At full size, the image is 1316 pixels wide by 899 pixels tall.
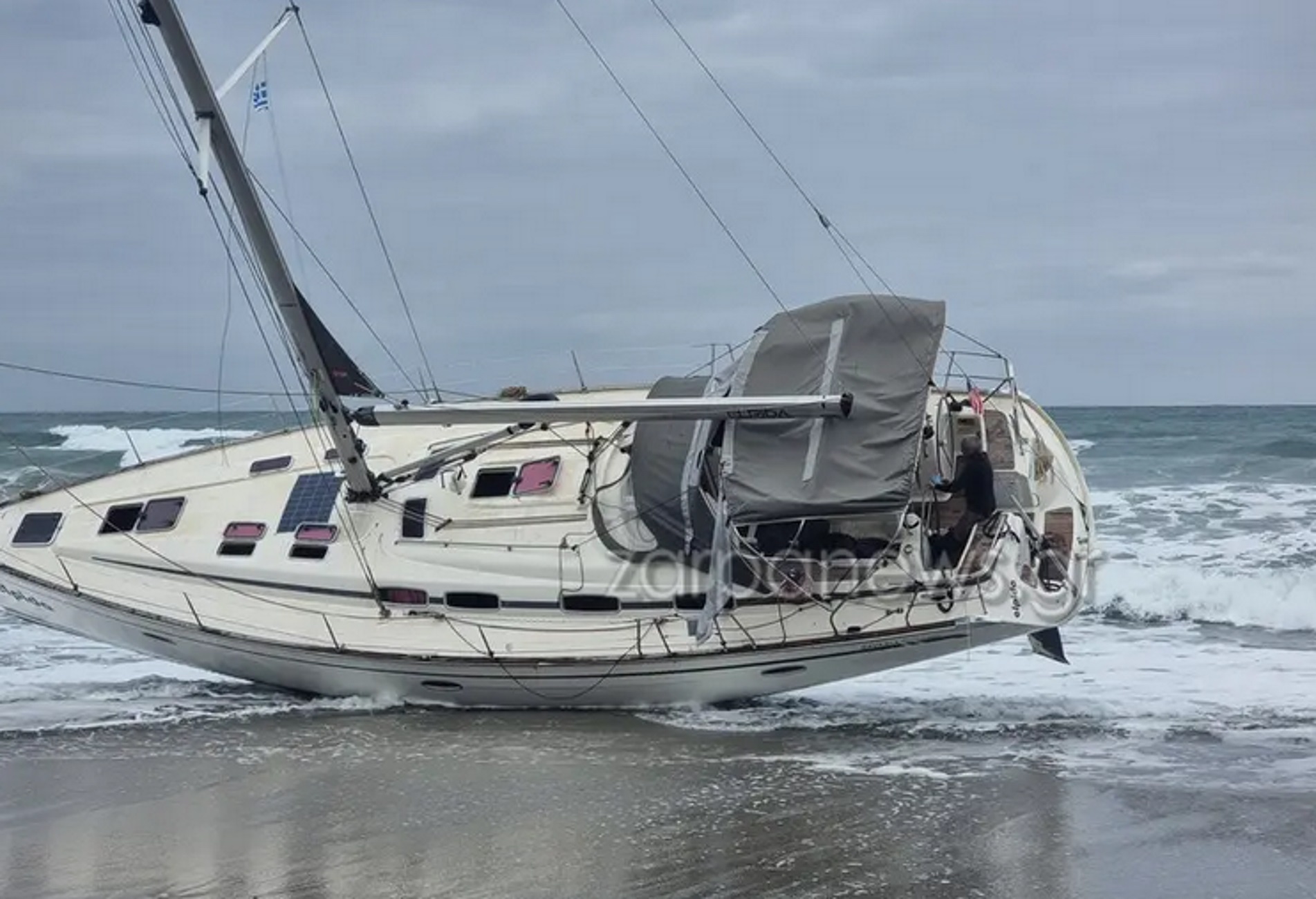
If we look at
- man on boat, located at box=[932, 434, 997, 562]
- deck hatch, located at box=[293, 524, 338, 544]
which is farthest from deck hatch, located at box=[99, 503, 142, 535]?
man on boat, located at box=[932, 434, 997, 562]

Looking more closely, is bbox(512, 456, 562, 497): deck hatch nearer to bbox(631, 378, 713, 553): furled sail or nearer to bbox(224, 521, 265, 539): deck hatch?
bbox(631, 378, 713, 553): furled sail

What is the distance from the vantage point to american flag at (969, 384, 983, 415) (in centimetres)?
1552

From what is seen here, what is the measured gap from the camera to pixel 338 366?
1554 centimetres

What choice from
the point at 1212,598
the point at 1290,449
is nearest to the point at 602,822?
the point at 1212,598

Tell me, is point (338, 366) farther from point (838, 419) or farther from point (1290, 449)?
point (1290, 449)

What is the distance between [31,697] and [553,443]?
6505mm

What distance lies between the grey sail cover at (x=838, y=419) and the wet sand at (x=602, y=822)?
2.31m

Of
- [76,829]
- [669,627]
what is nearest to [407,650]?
[669,627]

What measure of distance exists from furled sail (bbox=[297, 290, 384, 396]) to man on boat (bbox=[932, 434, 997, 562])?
6146 mm

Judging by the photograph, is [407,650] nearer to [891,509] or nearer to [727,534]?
[727,534]

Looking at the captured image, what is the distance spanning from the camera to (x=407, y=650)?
14648 mm

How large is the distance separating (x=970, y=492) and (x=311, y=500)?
24.6 feet

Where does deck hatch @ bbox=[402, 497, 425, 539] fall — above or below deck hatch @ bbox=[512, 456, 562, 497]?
below

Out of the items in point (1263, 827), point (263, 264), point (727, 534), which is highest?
point (263, 264)
